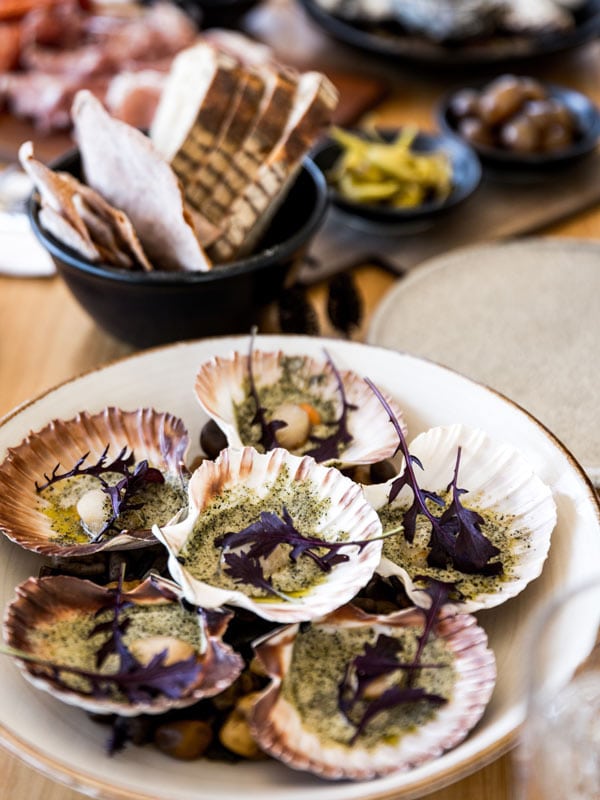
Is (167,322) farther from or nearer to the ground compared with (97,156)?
nearer to the ground

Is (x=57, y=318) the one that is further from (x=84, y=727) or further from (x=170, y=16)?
(x=170, y=16)

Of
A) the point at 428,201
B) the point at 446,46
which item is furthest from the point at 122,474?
the point at 446,46

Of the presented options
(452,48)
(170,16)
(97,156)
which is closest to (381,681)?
(97,156)

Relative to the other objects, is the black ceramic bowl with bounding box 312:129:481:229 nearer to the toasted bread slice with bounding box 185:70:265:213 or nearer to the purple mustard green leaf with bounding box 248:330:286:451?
the toasted bread slice with bounding box 185:70:265:213

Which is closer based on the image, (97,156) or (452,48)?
(97,156)

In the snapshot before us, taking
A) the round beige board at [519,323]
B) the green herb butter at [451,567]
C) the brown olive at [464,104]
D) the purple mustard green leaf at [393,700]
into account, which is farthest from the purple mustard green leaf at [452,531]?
the brown olive at [464,104]

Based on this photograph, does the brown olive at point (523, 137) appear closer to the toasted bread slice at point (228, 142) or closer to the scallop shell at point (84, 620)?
the toasted bread slice at point (228, 142)
